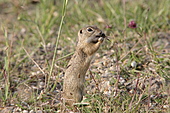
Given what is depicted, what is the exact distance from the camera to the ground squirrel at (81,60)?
11.5ft

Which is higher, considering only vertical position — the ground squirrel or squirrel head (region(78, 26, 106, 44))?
squirrel head (region(78, 26, 106, 44))

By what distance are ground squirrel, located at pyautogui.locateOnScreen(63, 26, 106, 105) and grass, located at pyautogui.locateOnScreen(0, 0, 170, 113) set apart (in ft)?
Answer: 0.71

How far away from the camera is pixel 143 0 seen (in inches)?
254

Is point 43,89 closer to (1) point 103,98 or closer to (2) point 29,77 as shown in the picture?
(2) point 29,77

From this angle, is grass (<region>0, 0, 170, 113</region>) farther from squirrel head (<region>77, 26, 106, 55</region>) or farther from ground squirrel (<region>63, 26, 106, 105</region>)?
squirrel head (<region>77, 26, 106, 55</region>)

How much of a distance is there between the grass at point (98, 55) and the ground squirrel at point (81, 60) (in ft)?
0.71

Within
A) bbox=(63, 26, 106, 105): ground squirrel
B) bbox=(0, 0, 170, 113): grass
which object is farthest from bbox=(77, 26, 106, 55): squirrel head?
bbox=(0, 0, 170, 113): grass

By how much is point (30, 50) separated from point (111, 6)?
191cm

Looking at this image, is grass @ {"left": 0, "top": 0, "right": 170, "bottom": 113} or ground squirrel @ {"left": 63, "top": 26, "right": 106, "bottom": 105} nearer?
ground squirrel @ {"left": 63, "top": 26, "right": 106, "bottom": 105}

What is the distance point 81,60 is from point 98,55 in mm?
1374

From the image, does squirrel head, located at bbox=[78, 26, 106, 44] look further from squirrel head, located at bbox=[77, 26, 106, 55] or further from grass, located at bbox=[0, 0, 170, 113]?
grass, located at bbox=[0, 0, 170, 113]

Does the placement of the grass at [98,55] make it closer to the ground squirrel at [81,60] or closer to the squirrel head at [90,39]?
the ground squirrel at [81,60]

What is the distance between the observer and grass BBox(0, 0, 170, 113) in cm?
373

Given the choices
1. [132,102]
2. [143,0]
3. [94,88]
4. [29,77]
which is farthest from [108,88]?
[143,0]
